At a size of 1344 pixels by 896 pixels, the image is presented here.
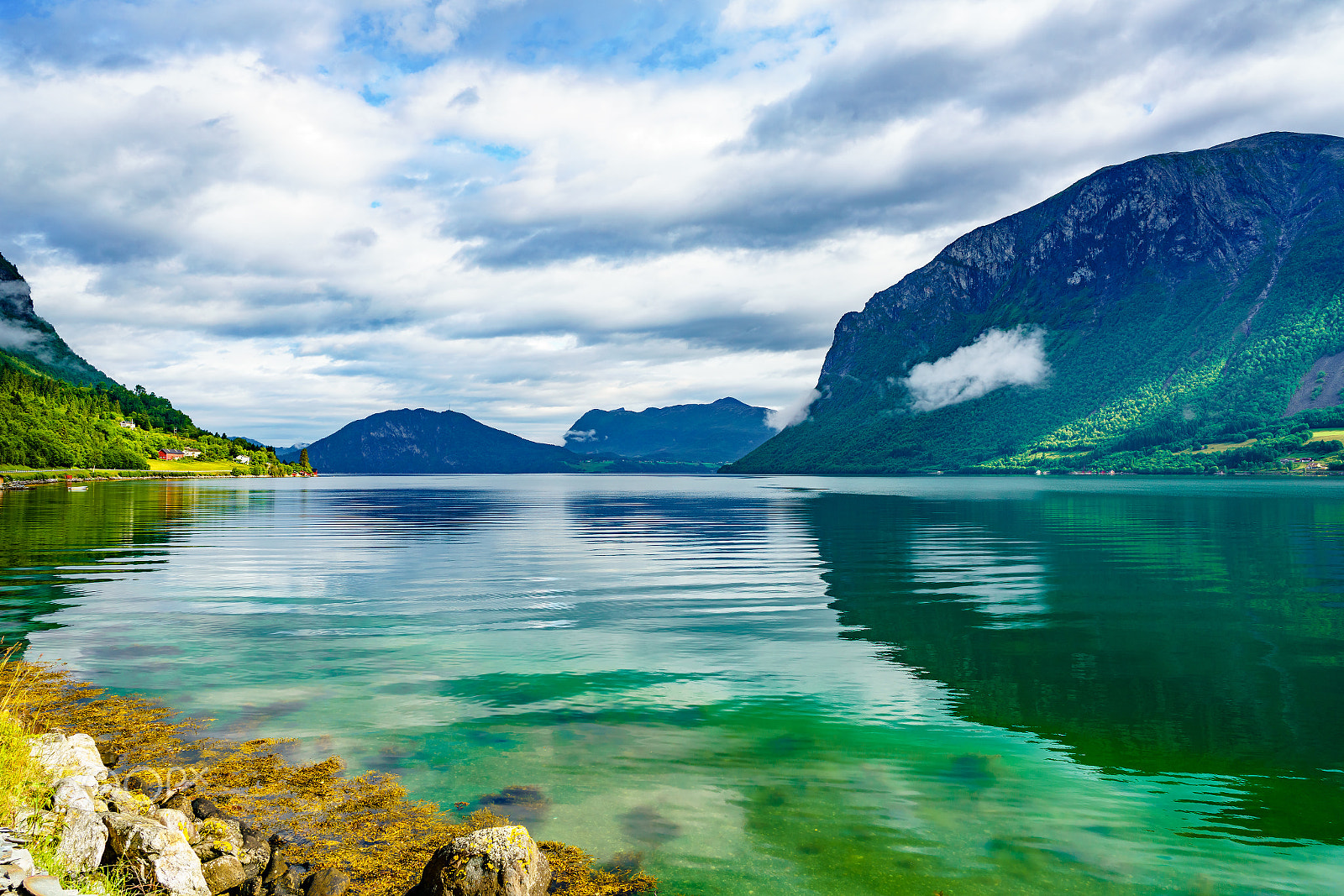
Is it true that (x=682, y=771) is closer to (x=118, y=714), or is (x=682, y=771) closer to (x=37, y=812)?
(x=37, y=812)

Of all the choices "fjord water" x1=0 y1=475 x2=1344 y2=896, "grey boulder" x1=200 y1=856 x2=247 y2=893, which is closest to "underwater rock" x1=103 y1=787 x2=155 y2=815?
"grey boulder" x1=200 y1=856 x2=247 y2=893

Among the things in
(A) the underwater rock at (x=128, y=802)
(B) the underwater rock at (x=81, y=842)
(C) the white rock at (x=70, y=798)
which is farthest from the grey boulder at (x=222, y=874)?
(C) the white rock at (x=70, y=798)

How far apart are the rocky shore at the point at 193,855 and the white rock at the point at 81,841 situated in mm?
12

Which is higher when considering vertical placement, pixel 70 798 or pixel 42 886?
pixel 42 886

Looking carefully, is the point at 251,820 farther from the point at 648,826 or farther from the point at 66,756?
the point at 648,826

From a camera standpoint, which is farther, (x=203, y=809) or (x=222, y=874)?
(x=203, y=809)

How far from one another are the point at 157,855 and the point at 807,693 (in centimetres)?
1696

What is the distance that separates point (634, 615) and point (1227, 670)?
22.9m

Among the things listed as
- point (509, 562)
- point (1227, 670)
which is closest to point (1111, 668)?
point (1227, 670)

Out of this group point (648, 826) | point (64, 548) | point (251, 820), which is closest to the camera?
point (251, 820)

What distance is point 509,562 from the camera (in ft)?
186

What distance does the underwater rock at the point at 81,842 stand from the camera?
10648 mm

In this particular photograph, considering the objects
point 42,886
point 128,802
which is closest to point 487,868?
point 42,886

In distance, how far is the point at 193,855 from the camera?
1133 cm
